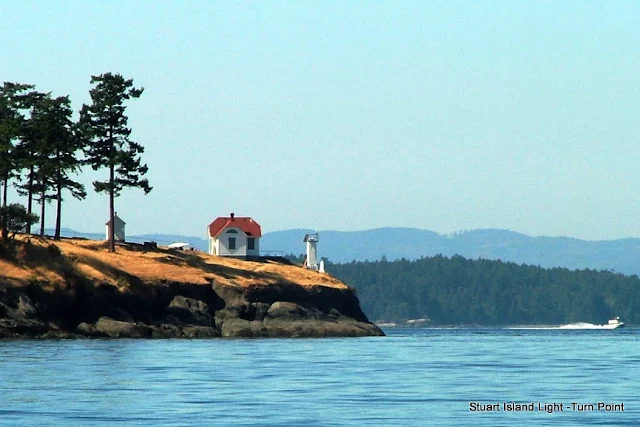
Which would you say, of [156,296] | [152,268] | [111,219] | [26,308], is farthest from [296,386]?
[111,219]

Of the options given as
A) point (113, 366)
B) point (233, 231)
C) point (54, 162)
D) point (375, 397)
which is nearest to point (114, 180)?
point (54, 162)

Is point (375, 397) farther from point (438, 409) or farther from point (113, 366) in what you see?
point (113, 366)

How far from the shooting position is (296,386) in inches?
2251

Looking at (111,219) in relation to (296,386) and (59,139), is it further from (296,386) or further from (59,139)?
(296,386)

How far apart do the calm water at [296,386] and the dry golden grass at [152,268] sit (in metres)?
28.1

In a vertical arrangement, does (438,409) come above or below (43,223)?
below

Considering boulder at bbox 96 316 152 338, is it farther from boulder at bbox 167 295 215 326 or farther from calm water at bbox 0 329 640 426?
calm water at bbox 0 329 640 426

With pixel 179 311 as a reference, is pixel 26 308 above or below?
below

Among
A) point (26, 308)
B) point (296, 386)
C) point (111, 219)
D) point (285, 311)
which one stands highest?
point (111, 219)

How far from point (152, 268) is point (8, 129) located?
700 inches

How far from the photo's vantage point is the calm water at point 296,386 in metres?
45.6

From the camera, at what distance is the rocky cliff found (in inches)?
4427

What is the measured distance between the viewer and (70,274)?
118 m

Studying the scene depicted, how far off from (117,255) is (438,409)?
85395mm
